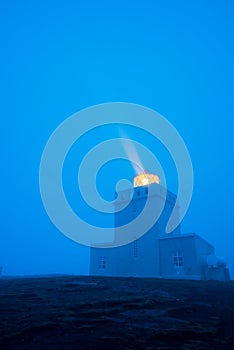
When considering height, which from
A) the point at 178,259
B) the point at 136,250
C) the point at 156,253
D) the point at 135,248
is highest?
the point at 135,248

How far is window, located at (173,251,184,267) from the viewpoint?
30.3 meters

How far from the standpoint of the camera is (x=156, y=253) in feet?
107

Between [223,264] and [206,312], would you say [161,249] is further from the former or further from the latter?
[206,312]

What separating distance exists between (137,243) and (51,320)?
2937 centimetres

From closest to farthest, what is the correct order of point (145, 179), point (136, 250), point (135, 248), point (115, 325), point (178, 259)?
1. point (115, 325)
2. point (178, 259)
3. point (136, 250)
4. point (135, 248)
5. point (145, 179)

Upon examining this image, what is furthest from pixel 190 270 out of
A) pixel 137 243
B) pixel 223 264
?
pixel 137 243

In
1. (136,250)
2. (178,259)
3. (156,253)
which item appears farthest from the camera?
(136,250)

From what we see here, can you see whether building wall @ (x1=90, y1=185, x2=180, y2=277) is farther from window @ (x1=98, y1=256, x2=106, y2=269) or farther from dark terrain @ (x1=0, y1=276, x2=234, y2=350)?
dark terrain @ (x1=0, y1=276, x2=234, y2=350)

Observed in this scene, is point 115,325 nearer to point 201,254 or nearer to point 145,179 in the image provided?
point 201,254

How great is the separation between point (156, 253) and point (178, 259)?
9.87 ft

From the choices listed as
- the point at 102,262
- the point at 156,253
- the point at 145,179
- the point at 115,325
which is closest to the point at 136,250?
the point at 156,253

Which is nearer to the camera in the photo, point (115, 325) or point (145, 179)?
point (115, 325)

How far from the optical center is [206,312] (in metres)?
7.97

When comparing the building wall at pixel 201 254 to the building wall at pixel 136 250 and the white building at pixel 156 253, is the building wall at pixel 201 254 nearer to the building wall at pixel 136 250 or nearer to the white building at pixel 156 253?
the white building at pixel 156 253
